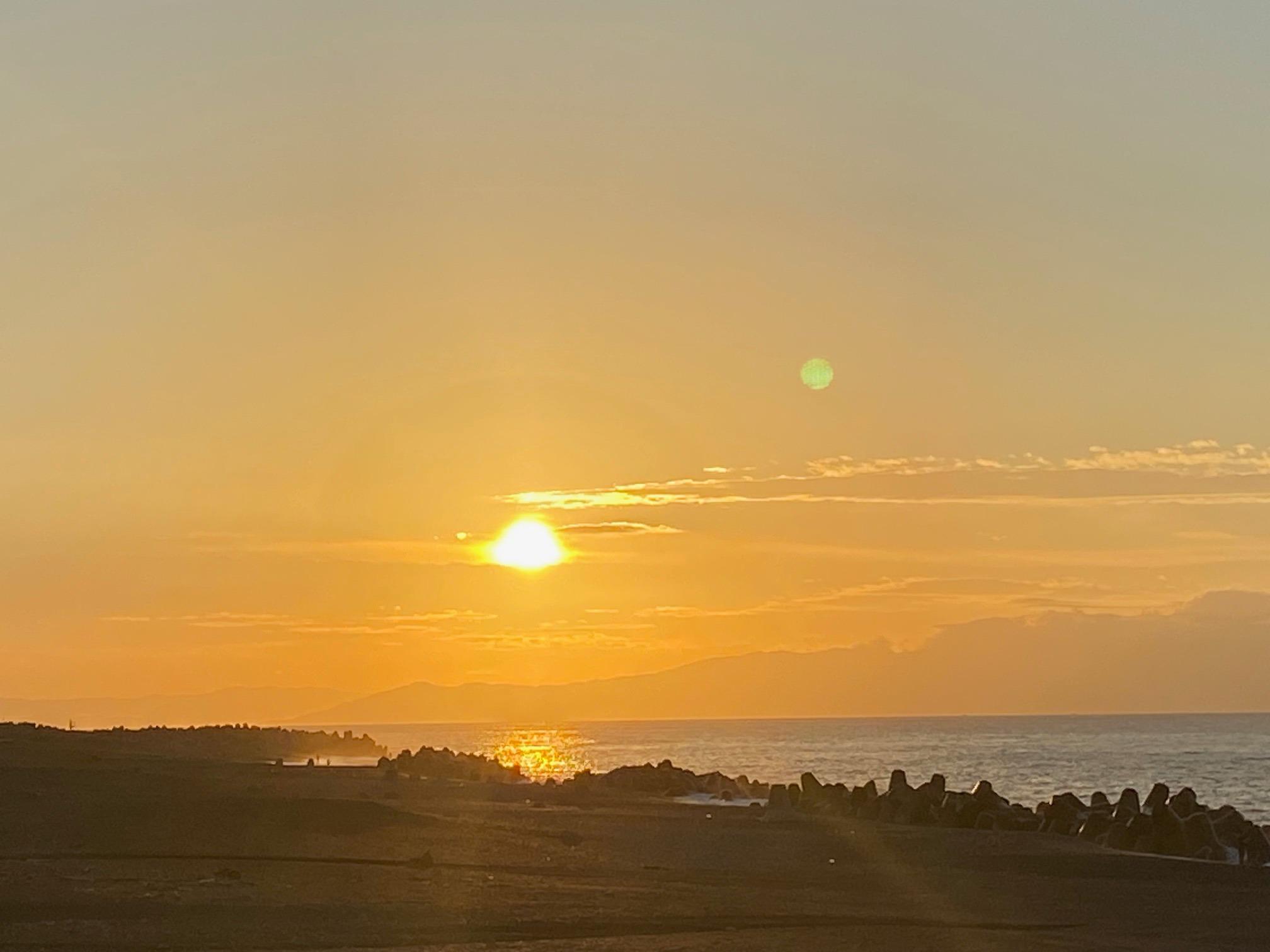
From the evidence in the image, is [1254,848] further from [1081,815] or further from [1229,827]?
[1081,815]

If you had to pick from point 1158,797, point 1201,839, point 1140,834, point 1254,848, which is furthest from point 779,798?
point 1254,848

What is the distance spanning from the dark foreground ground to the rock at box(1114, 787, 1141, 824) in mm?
3856

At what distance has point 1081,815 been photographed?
48.4m

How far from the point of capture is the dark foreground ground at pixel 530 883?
20.7 metres

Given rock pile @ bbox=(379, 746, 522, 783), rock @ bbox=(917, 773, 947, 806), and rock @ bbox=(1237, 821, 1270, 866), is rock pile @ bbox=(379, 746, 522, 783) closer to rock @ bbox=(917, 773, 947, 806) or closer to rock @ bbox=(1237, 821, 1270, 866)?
rock @ bbox=(917, 773, 947, 806)

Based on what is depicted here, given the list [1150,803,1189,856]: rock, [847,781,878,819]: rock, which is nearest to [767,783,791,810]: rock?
[847,781,878,819]: rock

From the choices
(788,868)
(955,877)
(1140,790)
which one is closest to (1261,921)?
→ (955,877)

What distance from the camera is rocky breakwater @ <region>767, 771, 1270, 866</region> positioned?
4116 cm

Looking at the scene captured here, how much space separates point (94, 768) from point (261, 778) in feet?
20.7

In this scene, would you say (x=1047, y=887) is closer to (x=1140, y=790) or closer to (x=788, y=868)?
(x=788, y=868)

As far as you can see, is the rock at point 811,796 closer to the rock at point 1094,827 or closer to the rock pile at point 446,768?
the rock at point 1094,827

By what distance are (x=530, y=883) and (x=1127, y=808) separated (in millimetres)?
27961

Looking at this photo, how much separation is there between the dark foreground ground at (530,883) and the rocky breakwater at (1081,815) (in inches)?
95.7

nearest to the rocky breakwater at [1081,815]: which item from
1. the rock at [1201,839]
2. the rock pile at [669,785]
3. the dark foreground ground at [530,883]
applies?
the rock at [1201,839]
